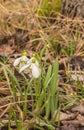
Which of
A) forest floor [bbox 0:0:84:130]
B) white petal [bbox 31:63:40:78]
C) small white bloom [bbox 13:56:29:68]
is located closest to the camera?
white petal [bbox 31:63:40:78]

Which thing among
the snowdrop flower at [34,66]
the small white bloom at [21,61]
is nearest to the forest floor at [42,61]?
the small white bloom at [21,61]

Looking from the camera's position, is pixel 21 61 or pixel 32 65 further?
pixel 21 61

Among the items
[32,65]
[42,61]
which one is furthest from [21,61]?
[42,61]

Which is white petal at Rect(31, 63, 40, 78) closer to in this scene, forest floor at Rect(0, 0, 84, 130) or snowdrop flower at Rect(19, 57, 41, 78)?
snowdrop flower at Rect(19, 57, 41, 78)

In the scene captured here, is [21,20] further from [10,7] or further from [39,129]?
[39,129]

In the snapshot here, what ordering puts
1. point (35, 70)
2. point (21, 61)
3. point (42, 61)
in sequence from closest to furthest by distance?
point (35, 70)
point (21, 61)
point (42, 61)

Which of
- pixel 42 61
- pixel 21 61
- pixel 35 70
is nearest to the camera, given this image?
pixel 35 70

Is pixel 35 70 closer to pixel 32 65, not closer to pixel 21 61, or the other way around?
pixel 32 65

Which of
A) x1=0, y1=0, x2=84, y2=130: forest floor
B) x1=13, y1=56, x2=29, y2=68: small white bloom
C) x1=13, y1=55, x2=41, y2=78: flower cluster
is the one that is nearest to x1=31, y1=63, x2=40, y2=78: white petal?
x1=13, y1=55, x2=41, y2=78: flower cluster

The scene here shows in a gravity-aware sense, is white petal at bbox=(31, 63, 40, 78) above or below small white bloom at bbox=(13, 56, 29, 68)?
below
